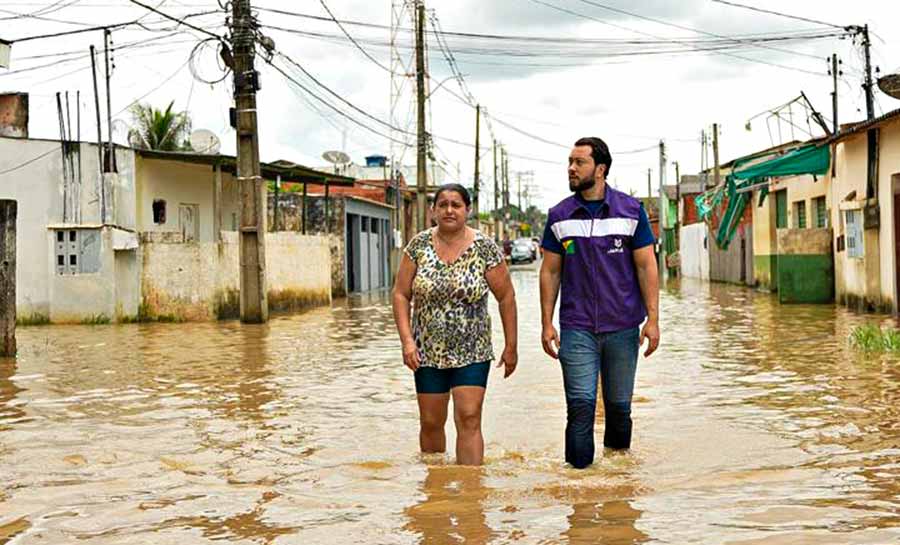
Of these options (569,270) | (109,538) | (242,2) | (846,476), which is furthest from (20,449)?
(242,2)

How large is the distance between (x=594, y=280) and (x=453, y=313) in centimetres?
79

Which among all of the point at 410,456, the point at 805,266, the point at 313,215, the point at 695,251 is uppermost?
the point at 313,215

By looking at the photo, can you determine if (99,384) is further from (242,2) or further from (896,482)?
(242,2)

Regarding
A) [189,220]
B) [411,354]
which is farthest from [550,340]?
[189,220]

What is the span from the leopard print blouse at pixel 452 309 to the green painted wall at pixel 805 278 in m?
18.9

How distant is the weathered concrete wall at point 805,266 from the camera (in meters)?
24.6

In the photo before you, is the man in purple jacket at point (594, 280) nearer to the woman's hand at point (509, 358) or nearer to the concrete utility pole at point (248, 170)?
the woman's hand at point (509, 358)

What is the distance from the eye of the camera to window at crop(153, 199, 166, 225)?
25359mm

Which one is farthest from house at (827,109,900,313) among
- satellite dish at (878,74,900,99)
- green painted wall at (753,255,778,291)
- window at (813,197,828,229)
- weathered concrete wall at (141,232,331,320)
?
weathered concrete wall at (141,232,331,320)

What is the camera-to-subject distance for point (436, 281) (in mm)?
6762

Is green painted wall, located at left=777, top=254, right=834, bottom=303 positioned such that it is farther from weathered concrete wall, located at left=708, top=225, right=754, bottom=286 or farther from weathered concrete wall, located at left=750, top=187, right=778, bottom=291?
weathered concrete wall, located at left=708, top=225, right=754, bottom=286

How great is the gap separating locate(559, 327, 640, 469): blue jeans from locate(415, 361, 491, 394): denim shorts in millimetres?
451

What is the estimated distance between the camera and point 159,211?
25547 millimetres

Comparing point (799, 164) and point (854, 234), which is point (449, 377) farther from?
point (799, 164)
